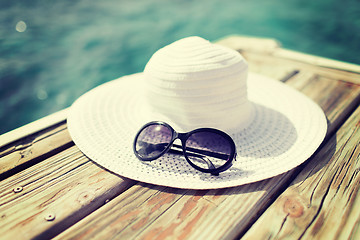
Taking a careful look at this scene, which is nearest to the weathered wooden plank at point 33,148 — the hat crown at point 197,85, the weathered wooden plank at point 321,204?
the hat crown at point 197,85

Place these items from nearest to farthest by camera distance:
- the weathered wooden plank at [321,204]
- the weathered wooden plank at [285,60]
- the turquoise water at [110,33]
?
the weathered wooden plank at [321,204], the weathered wooden plank at [285,60], the turquoise water at [110,33]

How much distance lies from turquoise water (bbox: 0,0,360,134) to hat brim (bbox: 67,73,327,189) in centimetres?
266

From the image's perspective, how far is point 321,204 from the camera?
91cm

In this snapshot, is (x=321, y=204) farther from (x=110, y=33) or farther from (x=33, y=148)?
(x=110, y=33)

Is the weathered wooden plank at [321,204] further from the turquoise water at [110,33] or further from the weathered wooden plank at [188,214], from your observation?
the turquoise water at [110,33]

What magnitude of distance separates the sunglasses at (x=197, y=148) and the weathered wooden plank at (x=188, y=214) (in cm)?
12

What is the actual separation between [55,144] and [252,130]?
3.28 feet

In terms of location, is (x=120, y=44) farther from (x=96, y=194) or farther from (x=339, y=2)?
(x=339, y=2)

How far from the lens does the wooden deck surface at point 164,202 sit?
83 cm

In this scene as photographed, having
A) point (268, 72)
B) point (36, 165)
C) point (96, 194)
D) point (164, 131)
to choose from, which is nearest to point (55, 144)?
point (36, 165)

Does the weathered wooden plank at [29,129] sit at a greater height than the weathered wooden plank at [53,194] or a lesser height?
greater

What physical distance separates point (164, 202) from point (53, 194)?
44 cm

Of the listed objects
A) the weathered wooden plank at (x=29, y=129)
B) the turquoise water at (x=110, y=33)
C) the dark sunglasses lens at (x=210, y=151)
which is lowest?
the turquoise water at (x=110, y=33)

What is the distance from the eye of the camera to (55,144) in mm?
1285
